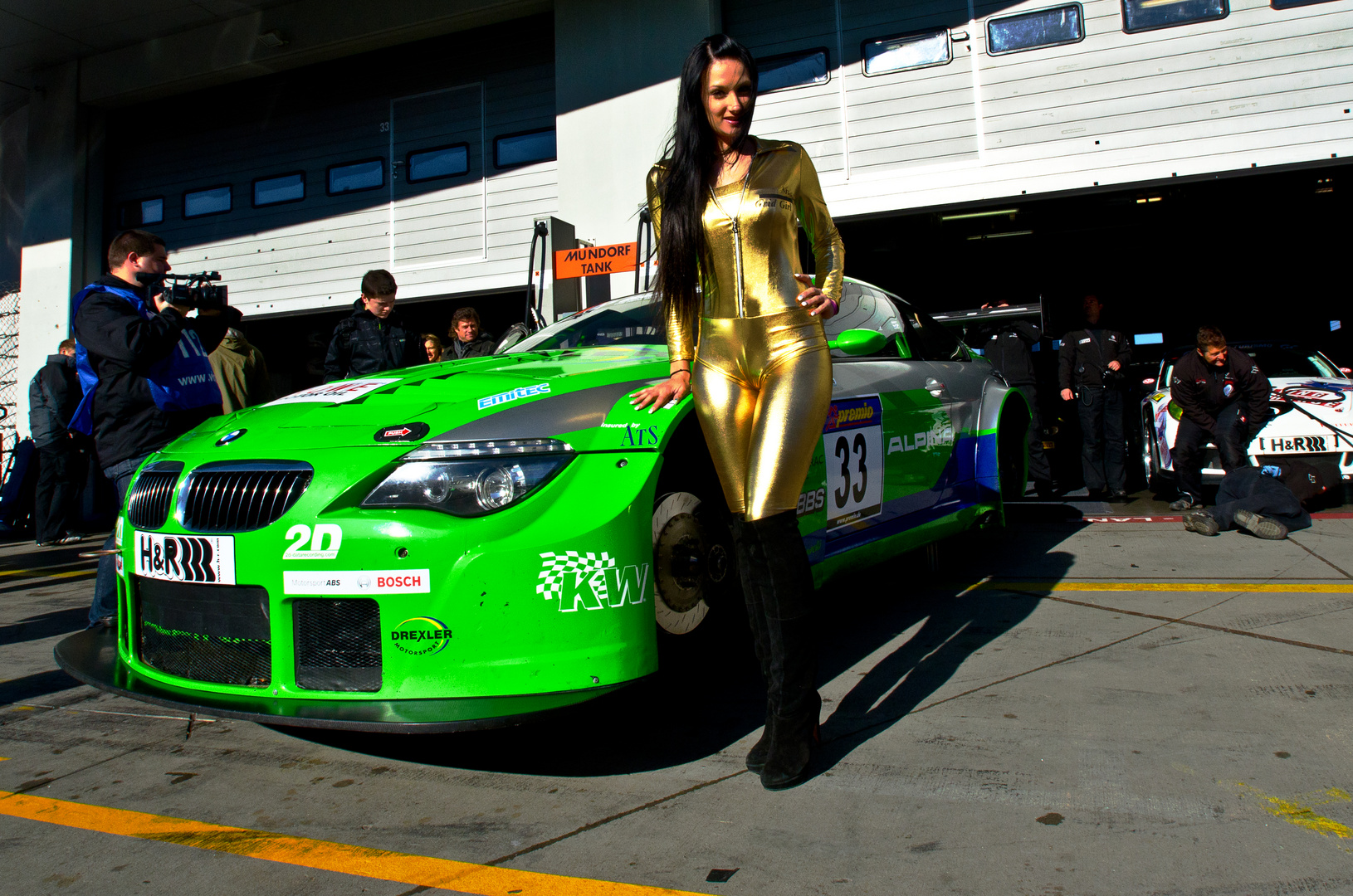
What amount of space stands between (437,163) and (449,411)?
378 inches

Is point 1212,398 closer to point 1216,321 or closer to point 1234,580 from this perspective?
point 1234,580

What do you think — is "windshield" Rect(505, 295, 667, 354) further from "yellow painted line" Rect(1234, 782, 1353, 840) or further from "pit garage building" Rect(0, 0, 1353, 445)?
"pit garage building" Rect(0, 0, 1353, 445)

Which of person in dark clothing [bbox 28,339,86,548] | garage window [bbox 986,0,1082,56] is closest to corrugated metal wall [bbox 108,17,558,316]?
person in dark clothing [bbox 28,339,86,548]

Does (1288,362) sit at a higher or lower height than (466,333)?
lower

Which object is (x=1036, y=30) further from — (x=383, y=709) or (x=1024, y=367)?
(x=383, y=709)

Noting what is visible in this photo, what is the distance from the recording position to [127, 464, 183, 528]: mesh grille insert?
7.85ft

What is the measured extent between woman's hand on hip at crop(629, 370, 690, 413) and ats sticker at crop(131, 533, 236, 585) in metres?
1.06

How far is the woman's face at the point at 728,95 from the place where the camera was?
7.03 feet

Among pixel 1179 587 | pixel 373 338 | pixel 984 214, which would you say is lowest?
pixel 1179 587

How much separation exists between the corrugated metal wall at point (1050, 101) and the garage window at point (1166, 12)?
0.07m

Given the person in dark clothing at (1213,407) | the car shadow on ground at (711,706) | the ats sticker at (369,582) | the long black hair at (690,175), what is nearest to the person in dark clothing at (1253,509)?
the person in dark clothing at (1213,407)

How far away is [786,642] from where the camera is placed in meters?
2.13

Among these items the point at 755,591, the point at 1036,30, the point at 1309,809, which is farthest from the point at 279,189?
the point at 1309,809

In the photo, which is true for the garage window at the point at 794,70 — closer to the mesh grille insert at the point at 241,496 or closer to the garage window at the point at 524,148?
the garage window at the point at 524,148
